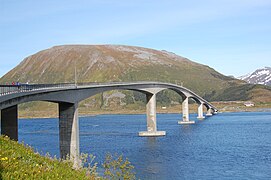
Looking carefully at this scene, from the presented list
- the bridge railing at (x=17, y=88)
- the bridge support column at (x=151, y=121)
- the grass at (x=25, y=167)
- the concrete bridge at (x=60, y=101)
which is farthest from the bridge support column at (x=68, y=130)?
the grass at (x=25, y=167)

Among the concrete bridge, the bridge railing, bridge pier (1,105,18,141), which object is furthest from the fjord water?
bridge pier (1,105,18,141)

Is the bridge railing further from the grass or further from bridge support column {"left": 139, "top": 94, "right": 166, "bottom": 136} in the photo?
bridge support column {"left": 139, "top": 94, "right": 166, "bottom": 136}

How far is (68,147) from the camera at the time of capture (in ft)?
188

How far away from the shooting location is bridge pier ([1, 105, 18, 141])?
45000 mm

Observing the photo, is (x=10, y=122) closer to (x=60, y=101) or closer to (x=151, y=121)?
(x=60, y=101)

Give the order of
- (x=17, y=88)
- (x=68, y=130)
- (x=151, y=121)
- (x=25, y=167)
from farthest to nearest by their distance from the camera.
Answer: (x=151, y=121) < (x=68, y=130) < (x=17, y=88) < (x=25, y=167)

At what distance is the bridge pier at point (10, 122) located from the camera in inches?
1772

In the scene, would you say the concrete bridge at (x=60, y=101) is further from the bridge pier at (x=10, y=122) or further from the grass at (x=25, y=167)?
the grass at (x=25, y=167)

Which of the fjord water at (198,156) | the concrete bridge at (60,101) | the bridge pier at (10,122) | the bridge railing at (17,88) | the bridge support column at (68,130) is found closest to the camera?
the bridge railing at (17,88)

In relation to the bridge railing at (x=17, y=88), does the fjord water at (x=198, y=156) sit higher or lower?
lower

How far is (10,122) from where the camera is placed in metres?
45.6

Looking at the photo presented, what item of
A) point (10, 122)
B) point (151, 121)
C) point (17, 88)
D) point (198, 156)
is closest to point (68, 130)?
point (10, 122)

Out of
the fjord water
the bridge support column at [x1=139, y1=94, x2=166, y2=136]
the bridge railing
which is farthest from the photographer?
the bridge support column at [x1=139, y1=94, x2=166, y2=136]

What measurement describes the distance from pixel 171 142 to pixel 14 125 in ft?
131
